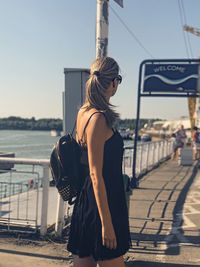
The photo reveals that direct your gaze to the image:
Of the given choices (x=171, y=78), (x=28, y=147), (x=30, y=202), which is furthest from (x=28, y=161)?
(x=28, y=147)

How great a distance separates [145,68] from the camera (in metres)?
9.27

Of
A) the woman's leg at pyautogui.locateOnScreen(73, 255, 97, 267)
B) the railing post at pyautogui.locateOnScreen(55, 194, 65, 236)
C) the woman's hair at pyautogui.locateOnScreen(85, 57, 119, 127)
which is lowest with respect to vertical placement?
the railing post at pyautogui.locateOnScreen(55, 194, 65, 236)

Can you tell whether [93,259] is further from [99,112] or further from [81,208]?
[99,112]

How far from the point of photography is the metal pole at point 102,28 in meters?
6.02

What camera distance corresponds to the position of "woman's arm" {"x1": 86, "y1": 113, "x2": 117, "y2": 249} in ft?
8.52

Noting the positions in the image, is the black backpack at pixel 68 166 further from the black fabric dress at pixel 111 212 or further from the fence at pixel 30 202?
the fence at pixel 30 202

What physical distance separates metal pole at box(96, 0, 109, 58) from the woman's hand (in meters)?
3.74

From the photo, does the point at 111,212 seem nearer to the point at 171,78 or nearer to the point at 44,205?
the point at 44,205

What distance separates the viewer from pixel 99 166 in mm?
2607

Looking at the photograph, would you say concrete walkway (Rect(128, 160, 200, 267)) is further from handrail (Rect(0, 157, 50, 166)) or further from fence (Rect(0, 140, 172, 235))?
handrail (Rect(0, 157, 50, 166))

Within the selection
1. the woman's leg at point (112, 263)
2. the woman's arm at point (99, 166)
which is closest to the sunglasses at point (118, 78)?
the woman's arm at point (99, 166)

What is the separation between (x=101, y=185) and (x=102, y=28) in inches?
152

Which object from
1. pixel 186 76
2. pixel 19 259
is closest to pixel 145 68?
pixel 186 76

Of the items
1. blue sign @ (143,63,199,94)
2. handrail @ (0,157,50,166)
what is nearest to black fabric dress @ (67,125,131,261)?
handrail @ (0,157,50,166)
